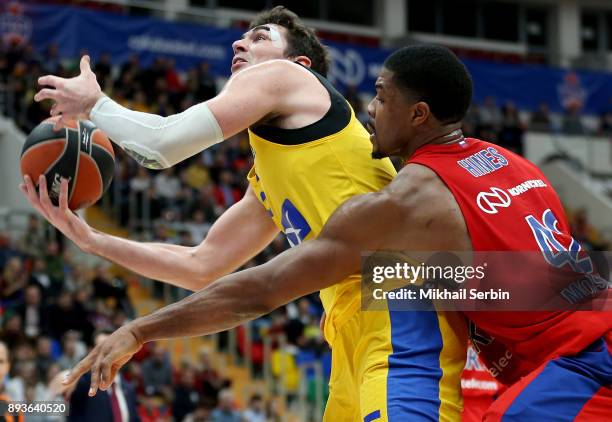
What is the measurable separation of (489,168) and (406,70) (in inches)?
18.8

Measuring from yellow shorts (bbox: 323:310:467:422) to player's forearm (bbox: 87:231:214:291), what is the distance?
3.68 ft

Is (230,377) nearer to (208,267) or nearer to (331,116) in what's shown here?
(208,267)

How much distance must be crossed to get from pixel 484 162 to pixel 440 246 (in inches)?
15.7

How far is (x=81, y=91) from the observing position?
156 inches

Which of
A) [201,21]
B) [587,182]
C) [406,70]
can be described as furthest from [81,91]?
[587,182]

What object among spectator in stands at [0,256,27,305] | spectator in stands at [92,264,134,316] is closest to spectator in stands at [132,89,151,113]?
spectator in stands at [92,264,134,316]

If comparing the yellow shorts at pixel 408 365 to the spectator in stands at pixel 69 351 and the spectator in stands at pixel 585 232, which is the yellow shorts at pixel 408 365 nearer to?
the spectator in stands at pixel 69 351

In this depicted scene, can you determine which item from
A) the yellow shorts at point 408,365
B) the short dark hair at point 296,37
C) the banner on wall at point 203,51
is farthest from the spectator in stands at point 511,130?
the yellow shorts at point 408,365

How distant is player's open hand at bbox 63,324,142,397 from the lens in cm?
337

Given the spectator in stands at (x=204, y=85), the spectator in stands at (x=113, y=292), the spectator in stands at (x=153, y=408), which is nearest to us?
the spectator in stands at (x=153, y=408)

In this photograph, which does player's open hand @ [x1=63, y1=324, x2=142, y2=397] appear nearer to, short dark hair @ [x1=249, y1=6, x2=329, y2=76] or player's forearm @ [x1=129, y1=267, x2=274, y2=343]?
player's forearm @ [x1=129, y1=267, x2=274, y2=343]

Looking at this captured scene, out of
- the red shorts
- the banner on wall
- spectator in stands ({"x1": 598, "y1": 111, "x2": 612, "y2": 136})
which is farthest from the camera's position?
spectator in stands ({"x1": 598, "y1": 111, "x2": 612, "y2": 136})

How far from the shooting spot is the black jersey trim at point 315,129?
411 cm

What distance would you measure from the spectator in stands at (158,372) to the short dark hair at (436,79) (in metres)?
9.32
